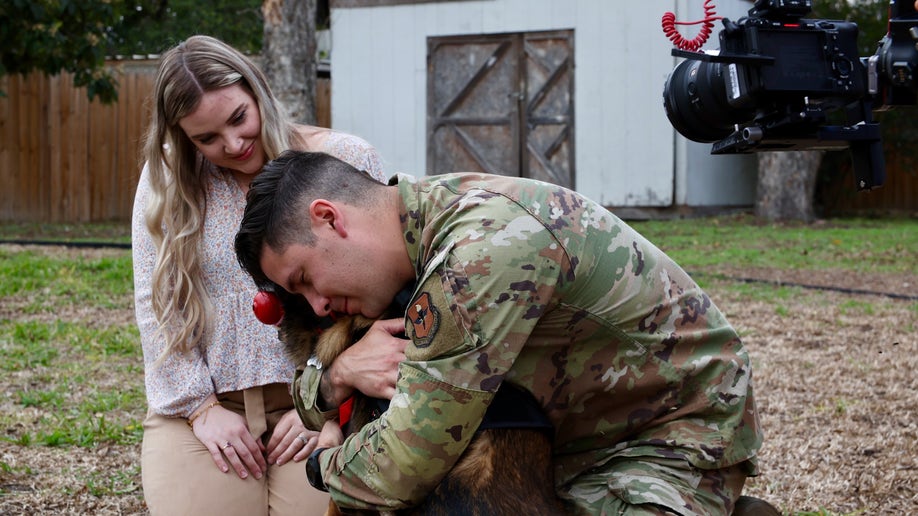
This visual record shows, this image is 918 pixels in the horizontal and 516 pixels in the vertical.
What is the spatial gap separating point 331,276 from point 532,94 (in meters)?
13.8

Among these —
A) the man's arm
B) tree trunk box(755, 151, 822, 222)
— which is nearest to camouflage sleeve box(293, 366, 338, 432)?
the man's arm

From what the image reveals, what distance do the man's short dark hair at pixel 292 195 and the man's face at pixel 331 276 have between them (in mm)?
33

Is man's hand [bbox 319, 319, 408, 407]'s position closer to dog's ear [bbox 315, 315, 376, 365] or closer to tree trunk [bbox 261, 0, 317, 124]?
dog's ear [bbox 315, 315, 376, 365]

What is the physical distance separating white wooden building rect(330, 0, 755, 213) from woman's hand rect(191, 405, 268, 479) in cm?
1259

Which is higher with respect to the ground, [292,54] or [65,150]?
[292,54]

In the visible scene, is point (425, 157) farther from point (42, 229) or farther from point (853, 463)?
point (853, 463)

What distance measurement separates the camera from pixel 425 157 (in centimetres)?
1645

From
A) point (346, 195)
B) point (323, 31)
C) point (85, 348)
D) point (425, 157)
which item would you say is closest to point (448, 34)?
point (425, 157)

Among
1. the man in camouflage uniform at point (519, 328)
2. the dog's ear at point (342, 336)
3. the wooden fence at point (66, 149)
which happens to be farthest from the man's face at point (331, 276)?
the wooden fence at point (66, 149)

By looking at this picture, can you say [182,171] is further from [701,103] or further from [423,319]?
[701,103]

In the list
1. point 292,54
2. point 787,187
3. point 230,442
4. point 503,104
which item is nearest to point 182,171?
point 230,442

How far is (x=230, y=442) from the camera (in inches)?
136

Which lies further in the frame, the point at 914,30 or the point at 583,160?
the point at 583,160

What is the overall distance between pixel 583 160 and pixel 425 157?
100 inches
